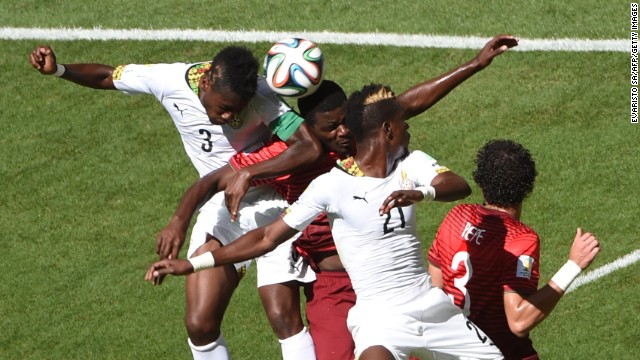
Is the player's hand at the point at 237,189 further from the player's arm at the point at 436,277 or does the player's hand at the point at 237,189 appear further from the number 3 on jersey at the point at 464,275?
the number 3 on jersey at the point at 464,275

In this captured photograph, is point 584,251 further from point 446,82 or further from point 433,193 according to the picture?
point 446,82

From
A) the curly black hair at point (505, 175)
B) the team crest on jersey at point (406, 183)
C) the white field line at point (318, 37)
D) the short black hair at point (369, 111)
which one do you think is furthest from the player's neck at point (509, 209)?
the white field line at point (318, 37)

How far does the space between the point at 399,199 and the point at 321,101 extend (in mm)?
1816

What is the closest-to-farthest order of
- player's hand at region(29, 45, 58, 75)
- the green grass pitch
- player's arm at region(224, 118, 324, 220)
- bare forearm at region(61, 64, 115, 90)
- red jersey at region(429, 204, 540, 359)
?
red jersey at region(429, 204, 540, 359), player's arm at region(224, 118, 324, 220), player's hand at region(29, 45, 58, 75), bare forearm at region(61, 64, 115, 90), the green grass pitch

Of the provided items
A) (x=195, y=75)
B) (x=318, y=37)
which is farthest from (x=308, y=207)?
(x=318, y=37)

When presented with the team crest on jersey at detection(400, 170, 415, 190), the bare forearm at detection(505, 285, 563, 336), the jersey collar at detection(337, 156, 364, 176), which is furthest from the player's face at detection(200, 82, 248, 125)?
the bare forearm at detection(505, 285, 563, 336)

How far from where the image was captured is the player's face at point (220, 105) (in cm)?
855

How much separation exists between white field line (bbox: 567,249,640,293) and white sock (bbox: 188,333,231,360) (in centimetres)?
307

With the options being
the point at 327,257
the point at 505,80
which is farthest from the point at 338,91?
the point at 505,80

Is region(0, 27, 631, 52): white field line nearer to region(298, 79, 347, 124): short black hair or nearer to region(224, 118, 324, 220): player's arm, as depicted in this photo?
region(298, 79, 347, 124): short black hair

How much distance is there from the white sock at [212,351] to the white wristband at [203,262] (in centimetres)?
160

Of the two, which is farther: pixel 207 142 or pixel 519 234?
pixel 207 142

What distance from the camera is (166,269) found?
7414mm

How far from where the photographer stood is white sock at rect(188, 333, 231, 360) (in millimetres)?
9047
